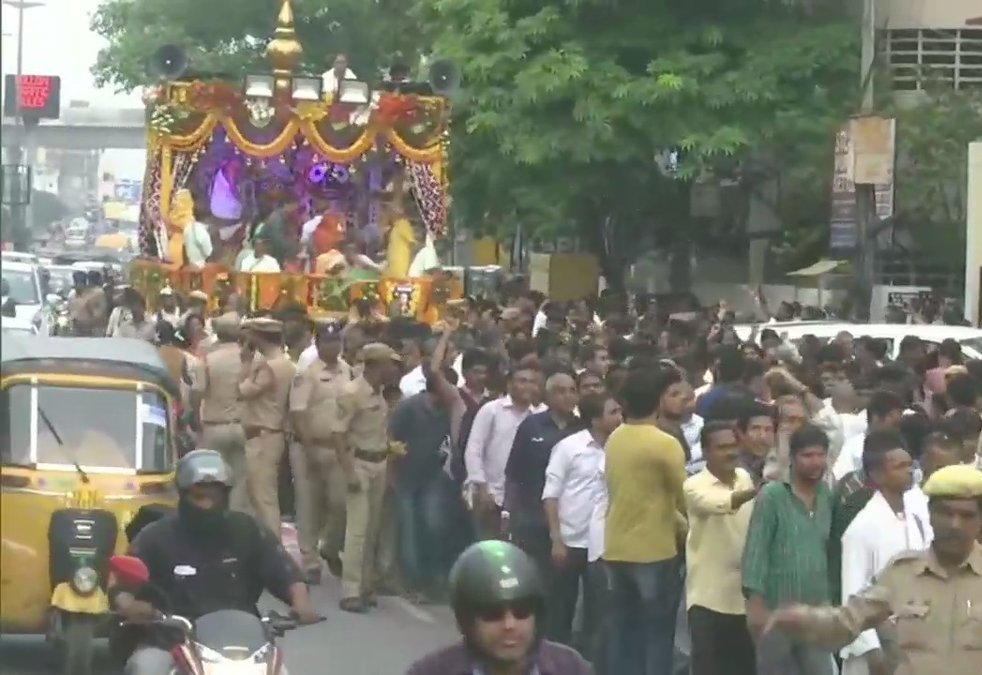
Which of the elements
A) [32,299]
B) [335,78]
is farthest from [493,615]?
[32,299]

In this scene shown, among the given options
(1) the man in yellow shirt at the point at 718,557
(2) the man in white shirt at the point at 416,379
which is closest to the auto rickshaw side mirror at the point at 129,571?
(1) the man in yellow shirt at the point at 718,557

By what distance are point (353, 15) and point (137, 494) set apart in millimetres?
44819

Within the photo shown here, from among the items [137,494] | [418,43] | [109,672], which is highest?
[418,43]

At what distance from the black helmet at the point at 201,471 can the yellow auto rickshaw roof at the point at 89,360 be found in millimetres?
3760

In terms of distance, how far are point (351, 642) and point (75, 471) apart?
2.48 meters

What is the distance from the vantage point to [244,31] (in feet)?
195

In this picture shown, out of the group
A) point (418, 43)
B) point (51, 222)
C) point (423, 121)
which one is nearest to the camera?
point (51, 222)

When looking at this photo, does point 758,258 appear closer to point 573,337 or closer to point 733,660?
point 573,337

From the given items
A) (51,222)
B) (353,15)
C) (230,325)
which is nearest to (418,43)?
(353,15)

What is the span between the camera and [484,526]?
45.3 ft

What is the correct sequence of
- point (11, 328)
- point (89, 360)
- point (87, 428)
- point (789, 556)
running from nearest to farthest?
1. point (11, 328)
2. point (789, 556)
3. point (87, 428)
4. point (89, 360)

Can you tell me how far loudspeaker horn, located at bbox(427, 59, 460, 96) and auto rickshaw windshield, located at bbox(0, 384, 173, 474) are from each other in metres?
18.2

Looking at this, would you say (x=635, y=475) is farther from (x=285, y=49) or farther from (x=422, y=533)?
(x=285, y=49)

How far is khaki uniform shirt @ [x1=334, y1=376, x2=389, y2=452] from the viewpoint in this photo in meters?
14.5
